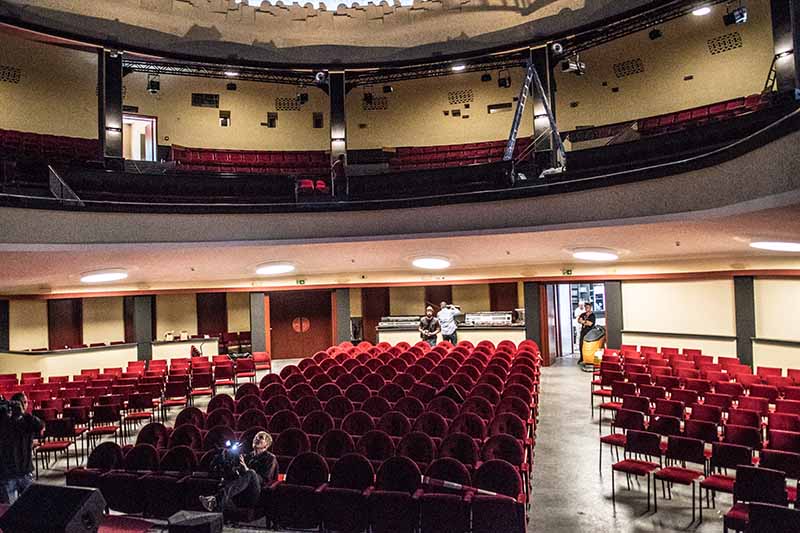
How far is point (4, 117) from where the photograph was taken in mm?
15547

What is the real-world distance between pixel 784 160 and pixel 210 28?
47.4ft

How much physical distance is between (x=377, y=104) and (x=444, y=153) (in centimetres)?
307

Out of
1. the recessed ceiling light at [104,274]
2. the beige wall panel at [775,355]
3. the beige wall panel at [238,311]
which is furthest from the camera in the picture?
the beige wall panel at [238,311]

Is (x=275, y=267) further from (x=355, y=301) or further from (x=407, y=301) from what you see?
(x=407, y=301)

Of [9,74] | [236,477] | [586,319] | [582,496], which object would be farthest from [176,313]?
[582,496]

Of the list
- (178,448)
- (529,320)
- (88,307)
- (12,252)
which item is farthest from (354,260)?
(88,307)

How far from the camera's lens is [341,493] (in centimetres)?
545

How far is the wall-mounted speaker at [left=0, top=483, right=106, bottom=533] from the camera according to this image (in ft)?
13.9

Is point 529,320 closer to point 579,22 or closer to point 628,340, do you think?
point 628,340

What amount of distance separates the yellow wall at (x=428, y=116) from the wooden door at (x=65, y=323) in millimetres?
10327

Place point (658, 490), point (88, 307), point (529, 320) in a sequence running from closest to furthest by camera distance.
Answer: point (658, 490) < point (529, 320) < point (88, 307)

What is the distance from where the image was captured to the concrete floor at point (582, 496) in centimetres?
598

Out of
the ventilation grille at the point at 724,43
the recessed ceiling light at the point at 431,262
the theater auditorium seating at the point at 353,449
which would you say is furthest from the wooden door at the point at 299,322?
the ventilation grille at the point at 724,43

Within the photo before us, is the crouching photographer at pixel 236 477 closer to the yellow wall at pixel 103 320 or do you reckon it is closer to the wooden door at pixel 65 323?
the wooden door at pixel 65 323
